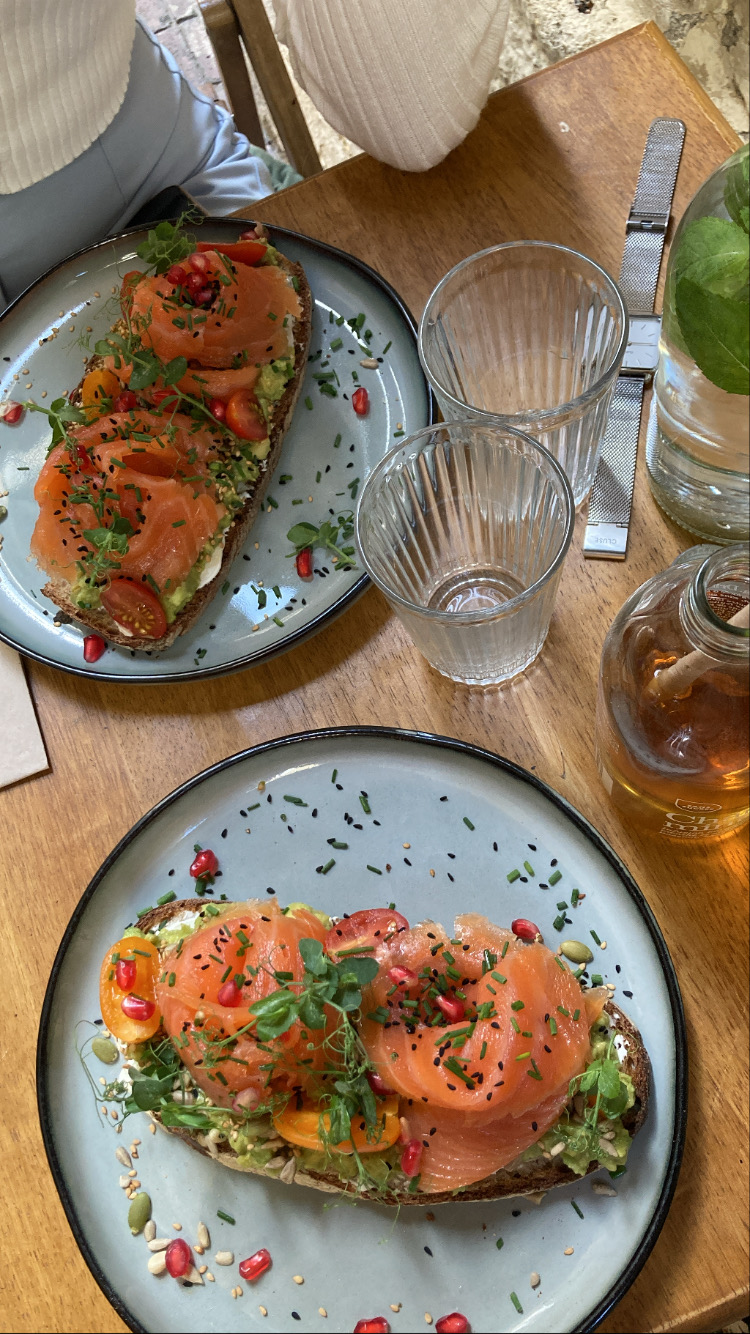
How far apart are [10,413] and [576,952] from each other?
1.32m

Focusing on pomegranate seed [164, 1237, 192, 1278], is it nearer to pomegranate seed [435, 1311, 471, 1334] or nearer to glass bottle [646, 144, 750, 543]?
pomegranate seed [435, 1311, 471, 1334]

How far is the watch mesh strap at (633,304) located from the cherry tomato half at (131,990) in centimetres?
87

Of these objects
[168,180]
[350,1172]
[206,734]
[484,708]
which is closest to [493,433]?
[484,708]

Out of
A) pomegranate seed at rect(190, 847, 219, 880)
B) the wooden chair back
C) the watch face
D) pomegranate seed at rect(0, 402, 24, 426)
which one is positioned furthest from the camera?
the wooden chair back

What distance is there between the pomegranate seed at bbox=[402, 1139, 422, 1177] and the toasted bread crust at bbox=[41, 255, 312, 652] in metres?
0.81

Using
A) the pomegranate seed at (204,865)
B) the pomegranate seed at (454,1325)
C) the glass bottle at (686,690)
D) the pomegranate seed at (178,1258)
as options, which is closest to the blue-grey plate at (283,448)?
the pomegranate seed at (204,865)

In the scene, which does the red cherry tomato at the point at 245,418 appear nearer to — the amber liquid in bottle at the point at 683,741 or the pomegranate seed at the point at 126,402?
the pomegranate seed at the point at 126,402

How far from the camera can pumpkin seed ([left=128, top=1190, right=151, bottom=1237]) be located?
132cm

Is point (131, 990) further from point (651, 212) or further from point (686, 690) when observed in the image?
point (651, 212)

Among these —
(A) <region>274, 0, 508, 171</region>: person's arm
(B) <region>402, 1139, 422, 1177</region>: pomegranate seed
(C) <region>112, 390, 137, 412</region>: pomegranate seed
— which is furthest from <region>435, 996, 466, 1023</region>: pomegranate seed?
(A) <region>274, 0, 508, 171</region>: person's arm

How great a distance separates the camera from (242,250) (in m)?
1.77

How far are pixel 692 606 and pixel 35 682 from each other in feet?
3.50

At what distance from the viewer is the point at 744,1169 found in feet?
4.09

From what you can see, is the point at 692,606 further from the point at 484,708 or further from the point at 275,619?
the point at 275,619
